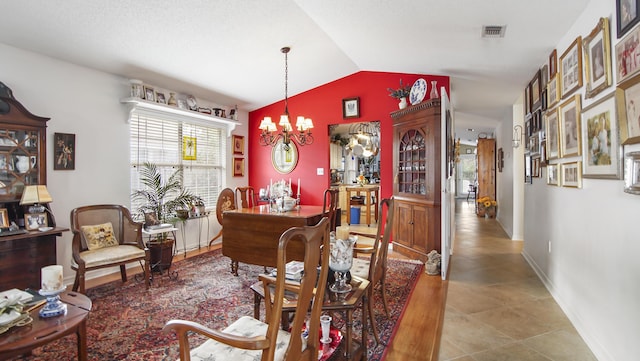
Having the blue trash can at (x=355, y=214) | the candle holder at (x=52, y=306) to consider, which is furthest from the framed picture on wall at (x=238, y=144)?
the candle holder at (x=52, y=306)

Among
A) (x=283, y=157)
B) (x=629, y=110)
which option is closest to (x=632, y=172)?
(x=629, y=110)

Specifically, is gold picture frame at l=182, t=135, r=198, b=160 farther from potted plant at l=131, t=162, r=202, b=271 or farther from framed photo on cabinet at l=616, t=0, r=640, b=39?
framed photo on cabinet at l=616, t=0, r=640, b=39

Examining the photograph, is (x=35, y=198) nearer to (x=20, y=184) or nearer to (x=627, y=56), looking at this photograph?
(x=20, y=184)

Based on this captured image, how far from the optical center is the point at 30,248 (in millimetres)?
2723

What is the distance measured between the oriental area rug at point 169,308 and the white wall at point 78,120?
1020 millimetres

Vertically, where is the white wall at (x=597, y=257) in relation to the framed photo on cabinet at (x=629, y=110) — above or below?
below

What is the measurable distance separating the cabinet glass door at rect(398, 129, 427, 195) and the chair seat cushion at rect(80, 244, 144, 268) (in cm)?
344

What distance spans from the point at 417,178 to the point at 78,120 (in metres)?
4.20

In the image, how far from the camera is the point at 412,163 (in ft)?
14.4

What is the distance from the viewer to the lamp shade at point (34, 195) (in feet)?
9.04

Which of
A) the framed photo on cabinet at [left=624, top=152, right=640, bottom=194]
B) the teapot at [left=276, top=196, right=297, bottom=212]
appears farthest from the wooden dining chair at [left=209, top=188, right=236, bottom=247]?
the framed photo on cabinet at [left=624, top=152, right=640, bottom=194]

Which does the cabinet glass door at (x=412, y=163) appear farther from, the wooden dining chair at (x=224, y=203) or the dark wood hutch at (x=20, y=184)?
the dark wood hutch at (x=20, y=184)

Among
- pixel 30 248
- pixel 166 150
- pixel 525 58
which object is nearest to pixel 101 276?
pixel 30 248

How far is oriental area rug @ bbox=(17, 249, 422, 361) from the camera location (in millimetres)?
2070
